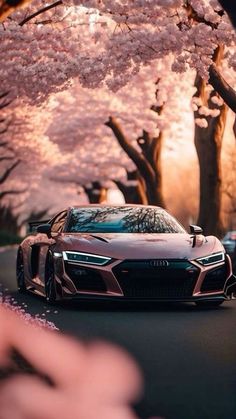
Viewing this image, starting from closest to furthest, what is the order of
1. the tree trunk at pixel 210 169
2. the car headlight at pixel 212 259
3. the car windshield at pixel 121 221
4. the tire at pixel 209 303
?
the car headlight at pixel 212 259 < the tire at pixel 209 303 < the car windshield at pixel 121 221 < the tree trunk at pixel 210 169

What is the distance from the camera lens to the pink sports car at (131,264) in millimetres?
13906

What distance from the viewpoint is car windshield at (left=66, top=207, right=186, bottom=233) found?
15195mm

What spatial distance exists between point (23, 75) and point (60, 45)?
127 cm

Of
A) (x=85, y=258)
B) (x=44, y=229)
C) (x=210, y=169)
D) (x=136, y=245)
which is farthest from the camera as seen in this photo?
(x=210, y=169)

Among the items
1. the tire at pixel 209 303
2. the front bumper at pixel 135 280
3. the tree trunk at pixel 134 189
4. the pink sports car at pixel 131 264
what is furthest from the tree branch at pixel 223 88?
the tree trunk at pixel 134 189

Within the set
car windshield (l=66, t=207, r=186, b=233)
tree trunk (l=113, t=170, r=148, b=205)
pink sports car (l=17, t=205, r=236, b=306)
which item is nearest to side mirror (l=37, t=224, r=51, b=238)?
pink sports car (l=17, t=205, r=236, b=306)

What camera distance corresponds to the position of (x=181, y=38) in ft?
69.4

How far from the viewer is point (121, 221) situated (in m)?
15.4

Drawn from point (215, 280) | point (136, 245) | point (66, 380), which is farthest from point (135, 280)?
point (66, 380)

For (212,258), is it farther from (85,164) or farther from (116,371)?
(85,164)

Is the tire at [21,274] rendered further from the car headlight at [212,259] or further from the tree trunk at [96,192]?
the tree trunk at [96,192]

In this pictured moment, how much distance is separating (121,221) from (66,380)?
7.15 metres

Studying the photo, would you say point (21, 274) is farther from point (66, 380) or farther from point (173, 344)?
point (66, 380)

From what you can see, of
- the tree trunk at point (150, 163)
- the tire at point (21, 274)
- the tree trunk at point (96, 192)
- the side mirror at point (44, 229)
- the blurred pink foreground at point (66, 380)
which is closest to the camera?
the blurred pink foreground at point (66, 380)
